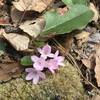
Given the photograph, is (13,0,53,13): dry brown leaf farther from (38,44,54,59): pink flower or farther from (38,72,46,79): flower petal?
(38,72,46,79): flower petal

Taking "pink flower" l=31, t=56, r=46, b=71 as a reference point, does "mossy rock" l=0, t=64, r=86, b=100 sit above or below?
below

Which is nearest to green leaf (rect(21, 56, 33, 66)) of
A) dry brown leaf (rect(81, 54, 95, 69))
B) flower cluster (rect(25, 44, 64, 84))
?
flower cluster (rect(25, 44, 64, 84))

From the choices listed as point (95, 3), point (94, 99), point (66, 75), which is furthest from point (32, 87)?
point (95, 3)

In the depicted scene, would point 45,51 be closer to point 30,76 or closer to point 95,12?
point 30,76

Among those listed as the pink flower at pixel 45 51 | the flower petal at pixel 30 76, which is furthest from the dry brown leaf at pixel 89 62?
the flower petal at pixel 30 76

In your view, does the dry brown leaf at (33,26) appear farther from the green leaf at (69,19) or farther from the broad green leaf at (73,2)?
the broad green leaf at (73,2)

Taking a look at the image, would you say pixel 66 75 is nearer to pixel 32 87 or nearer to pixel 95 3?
pixel 32 87
